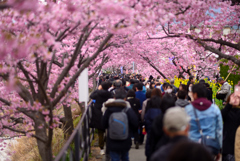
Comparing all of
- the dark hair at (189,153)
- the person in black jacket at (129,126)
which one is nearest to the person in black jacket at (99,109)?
the person in black jacket at (129,126)

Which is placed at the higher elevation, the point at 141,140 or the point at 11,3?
the point at 11,3

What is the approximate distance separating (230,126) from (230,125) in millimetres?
17

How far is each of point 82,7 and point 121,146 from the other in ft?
8.13

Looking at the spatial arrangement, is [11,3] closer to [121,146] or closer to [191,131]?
[191,131]

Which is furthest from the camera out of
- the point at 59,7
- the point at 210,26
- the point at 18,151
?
the point at 18,151

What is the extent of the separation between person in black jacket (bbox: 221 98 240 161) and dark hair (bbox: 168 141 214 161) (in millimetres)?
3369

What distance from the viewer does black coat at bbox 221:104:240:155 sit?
5066 millimetres

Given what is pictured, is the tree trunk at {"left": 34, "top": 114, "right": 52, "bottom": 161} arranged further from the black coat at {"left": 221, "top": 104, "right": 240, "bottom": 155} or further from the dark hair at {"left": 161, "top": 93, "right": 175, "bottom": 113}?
the black coat at {"left": 221, "top": 104, "right": 240, "bottom": 155}

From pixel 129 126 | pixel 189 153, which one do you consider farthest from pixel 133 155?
pixel 189 153

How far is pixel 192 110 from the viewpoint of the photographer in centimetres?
433

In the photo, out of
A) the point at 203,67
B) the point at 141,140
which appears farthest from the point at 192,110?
the point at 203,67

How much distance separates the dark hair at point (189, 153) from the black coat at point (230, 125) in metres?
3.37

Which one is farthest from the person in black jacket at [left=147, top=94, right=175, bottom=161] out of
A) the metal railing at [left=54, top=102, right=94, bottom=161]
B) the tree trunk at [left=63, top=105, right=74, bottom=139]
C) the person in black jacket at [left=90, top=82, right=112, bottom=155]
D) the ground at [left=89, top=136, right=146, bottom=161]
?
the tree trunk at [left=63, top=105, right=74, bottom=139]

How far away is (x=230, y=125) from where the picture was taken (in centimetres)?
512
